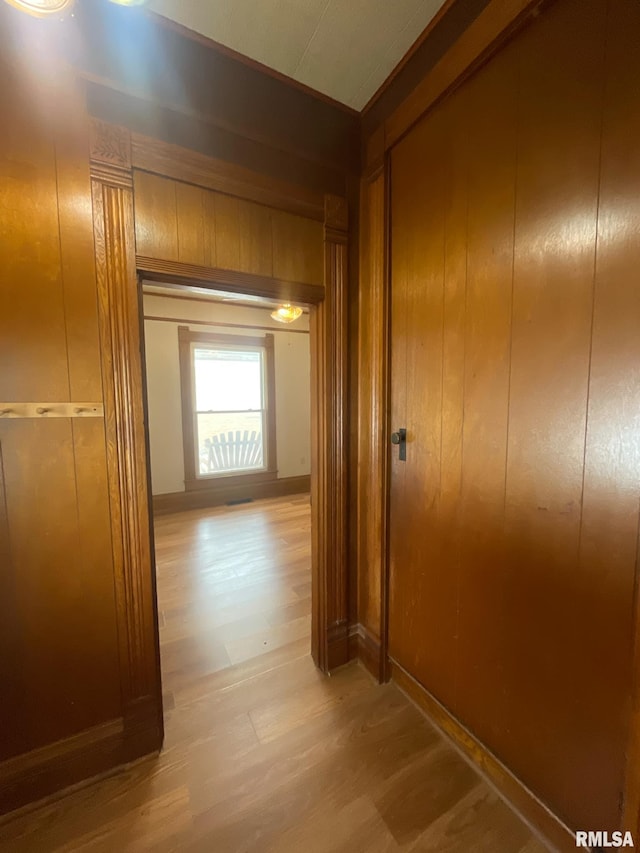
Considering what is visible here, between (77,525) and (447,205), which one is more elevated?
(447,205)

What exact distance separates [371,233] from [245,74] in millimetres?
790

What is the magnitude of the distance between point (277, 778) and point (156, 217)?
2.15 m

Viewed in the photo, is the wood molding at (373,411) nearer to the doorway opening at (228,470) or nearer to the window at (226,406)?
the doorway opening at (228,470)

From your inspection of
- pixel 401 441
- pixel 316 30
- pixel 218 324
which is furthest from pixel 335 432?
pixel 218 324

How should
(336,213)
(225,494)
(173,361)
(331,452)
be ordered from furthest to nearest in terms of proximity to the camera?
(225,494) < (173,361) < (331,452) < (336,213)

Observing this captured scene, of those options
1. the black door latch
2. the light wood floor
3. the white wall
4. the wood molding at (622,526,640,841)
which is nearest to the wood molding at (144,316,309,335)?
the white wall

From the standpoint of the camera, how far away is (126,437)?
4.16 feet

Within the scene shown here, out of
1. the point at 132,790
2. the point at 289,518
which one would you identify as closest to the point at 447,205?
the point at 132,790

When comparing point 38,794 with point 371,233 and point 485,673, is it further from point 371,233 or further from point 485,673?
point 371,233

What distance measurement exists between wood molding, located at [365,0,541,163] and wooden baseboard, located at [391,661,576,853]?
7.85 feet

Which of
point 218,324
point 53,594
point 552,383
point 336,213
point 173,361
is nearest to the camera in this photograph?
point 552,383

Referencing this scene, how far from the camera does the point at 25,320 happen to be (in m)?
1.11

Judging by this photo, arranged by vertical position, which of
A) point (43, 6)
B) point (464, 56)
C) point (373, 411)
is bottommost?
point (373, 411)

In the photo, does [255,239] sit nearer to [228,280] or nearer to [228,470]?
[228,280]
